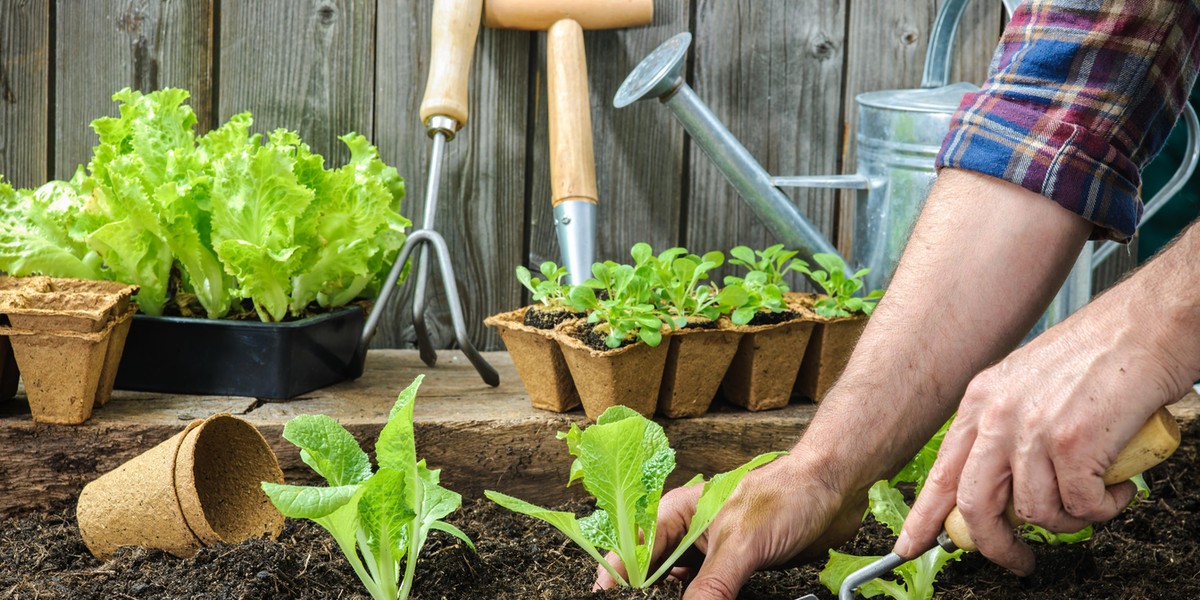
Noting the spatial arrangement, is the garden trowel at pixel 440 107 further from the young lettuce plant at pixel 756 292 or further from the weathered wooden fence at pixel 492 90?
the young lettuce plant at pixel 756 292

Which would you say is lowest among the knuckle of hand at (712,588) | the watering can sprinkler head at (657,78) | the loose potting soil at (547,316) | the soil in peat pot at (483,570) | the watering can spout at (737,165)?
the soil in peat pot at (483,570)

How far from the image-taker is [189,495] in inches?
41.3

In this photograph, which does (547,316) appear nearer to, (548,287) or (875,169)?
(548,287)

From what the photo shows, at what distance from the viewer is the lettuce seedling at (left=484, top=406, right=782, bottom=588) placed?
941 mm

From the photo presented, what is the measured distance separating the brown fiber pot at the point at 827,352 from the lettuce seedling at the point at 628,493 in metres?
0.43

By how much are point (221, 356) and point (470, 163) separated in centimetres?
58

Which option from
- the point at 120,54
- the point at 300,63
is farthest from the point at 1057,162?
the point at 120,54

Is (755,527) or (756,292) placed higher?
(756,292)

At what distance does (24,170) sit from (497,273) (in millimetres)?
782

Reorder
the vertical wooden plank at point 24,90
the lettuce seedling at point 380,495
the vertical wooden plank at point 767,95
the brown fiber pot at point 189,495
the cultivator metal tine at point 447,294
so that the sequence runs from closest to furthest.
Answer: the lettuce seedling at point 380,495 → the brown fiber pot at point 189,495 → the cultivator metal tine at point 447,294 → the vertical wooden plank at point 24,90 → the vertical wooden plank at point 767,95

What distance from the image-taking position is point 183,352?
4.50 feet

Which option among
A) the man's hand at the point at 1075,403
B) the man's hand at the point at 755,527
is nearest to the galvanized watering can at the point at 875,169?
the man's hand at the point at 755,527

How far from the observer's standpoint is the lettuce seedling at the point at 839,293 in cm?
139

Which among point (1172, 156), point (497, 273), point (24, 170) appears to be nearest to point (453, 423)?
point (497, 273)
